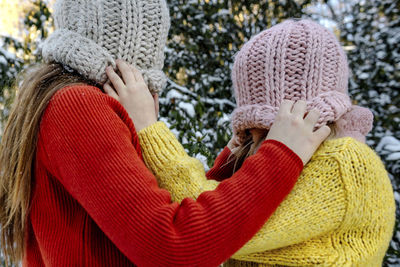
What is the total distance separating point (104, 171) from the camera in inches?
A: 35.1

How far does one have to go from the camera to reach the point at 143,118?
3.77 feet

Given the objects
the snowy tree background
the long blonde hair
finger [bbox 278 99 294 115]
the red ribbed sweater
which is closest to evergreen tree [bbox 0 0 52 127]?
the snowy tree background

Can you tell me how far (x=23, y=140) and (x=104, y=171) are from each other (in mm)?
317

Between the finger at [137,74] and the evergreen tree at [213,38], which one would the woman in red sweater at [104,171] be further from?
the evergreen tree at [213,38]

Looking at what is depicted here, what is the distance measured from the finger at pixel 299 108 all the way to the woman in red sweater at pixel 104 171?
1cm

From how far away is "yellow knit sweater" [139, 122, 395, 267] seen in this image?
106cm

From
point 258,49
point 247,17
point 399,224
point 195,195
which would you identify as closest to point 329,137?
point 258,49

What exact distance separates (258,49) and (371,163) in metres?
0.54

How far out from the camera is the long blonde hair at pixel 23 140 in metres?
1.05

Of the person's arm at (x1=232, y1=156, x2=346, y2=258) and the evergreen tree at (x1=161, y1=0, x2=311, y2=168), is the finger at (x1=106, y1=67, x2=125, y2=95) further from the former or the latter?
the evergreen tree at (x1=161, y1=0, x2=311, y2=168)

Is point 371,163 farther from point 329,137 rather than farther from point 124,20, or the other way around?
point 124,20

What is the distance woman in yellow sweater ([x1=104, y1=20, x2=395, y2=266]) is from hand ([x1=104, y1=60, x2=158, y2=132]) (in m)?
0.05

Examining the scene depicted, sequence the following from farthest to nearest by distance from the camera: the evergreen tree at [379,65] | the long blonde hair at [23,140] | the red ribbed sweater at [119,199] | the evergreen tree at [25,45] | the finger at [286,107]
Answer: the evergreen tree at [25,45], the evergreen tree at [379,65], the finger at [286,107], the long blonde hair at [23,140], the red ribbed sweater at [119,199]

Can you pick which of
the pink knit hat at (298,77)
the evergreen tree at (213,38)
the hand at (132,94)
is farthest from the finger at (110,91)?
the evergreen tree at (213,38)
